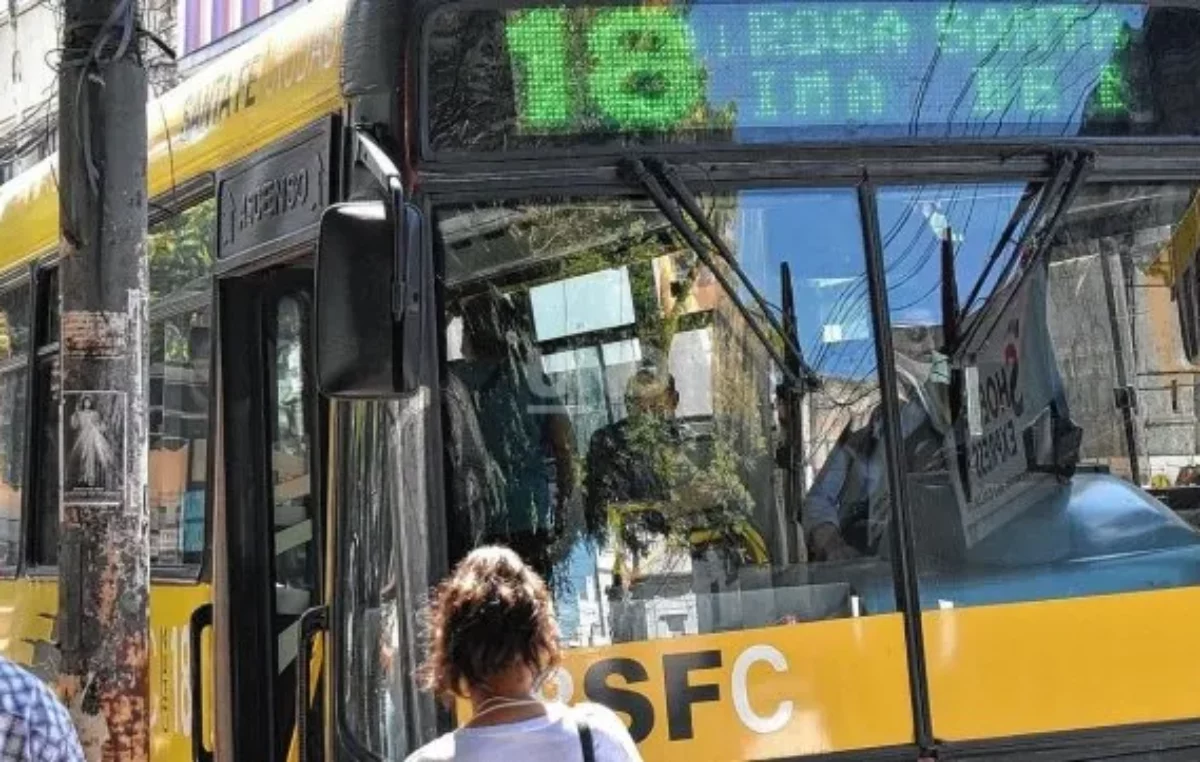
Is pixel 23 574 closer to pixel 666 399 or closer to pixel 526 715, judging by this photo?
pixel 666 399

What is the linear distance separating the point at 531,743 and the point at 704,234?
119cm

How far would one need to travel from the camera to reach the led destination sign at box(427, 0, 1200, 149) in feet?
10.7

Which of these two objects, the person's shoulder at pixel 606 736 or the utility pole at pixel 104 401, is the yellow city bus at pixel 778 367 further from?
the utility pole at pixel 104 401

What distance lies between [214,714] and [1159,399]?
2423mm

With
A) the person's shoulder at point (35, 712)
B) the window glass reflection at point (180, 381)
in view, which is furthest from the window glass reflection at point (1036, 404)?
the window glass reflection at point (180, 381)

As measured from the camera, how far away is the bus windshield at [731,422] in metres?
3.21

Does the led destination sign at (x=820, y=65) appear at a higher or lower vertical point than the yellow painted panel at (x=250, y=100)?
lower

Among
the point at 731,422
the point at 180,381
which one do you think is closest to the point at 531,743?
the point at 731,422

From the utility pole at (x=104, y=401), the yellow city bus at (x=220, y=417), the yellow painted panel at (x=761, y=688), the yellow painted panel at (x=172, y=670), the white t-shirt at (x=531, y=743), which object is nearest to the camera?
the white t-shirt at (x=531, y=743)

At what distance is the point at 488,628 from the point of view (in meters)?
2.56

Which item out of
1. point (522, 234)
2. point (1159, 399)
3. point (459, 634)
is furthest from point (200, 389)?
point (1159, 399)

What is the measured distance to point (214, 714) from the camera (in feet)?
13.6

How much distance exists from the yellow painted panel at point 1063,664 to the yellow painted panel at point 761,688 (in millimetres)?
105

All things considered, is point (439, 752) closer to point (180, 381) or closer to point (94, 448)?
point (94, 448)
